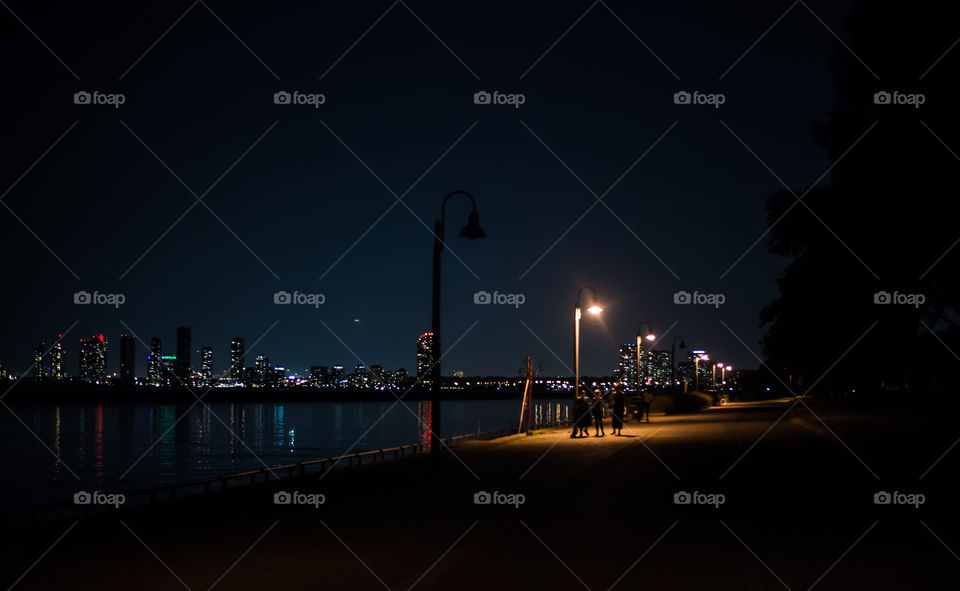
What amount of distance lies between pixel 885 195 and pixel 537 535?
14159 mm

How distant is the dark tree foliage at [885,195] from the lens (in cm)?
2047

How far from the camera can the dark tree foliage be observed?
20469mm

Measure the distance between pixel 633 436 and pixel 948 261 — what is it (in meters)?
12.1

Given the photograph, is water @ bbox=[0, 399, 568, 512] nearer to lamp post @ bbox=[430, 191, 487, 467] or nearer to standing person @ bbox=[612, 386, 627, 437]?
standing person @ bbox=[612, 386, 627, 437]

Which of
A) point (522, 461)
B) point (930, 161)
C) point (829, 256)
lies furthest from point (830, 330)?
Result: point (522, 461)

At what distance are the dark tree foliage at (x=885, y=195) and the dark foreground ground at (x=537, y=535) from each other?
19.5ft

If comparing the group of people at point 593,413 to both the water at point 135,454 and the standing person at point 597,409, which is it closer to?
the standing person at point 597,409

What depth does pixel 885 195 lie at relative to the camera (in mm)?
20781

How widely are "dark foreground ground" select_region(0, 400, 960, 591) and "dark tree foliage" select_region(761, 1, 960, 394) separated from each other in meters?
5.96

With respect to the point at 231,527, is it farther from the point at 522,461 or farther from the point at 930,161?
the point at 930,161

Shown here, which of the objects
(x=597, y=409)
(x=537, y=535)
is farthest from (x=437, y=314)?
(x=597, y=409)

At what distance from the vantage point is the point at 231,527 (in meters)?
11.4

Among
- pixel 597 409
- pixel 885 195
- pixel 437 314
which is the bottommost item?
pixel 597 409

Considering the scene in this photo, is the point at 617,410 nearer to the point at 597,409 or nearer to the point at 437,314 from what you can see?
the point at 597,409
